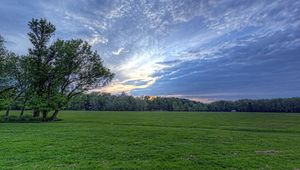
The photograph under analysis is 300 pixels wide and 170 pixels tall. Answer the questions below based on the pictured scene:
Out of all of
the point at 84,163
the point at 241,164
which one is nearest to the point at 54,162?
the point at 84,163

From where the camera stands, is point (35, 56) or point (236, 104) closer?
point (35, 56)

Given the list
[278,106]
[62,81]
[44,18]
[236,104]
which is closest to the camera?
[44,18]

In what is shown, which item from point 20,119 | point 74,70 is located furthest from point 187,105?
point 20,119

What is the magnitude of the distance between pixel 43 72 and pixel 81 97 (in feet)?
35.3

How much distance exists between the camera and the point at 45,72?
4584 centimetres

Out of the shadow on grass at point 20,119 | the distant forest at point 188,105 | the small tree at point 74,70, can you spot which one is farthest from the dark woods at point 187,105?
the shadow on grass at point 20,119

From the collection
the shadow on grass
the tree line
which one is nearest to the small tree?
the tree line

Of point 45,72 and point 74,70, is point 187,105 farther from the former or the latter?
point 45,72

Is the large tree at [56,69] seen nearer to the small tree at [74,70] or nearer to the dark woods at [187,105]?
the small tree at [74,70]

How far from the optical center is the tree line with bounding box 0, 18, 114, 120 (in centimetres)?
4375

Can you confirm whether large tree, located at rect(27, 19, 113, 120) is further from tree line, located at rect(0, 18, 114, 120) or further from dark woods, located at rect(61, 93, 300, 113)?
dark woods, located at rect(61, 93, 300, 113)

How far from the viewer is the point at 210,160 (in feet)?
42.7

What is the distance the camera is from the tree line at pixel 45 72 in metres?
43.8

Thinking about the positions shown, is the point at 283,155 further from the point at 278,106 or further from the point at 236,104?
the point at 236,104
